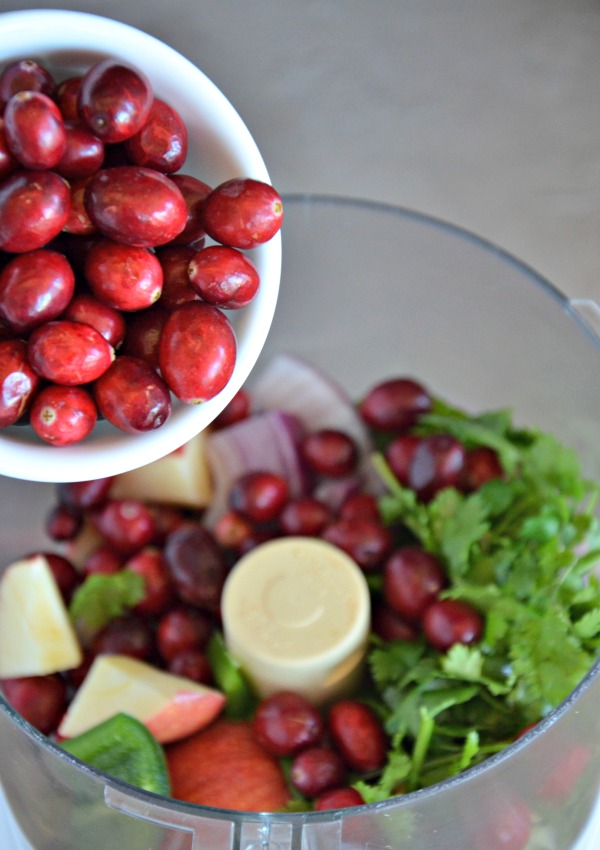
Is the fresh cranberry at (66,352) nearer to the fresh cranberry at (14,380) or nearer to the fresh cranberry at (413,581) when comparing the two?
the fresh cranberry at (14,380)

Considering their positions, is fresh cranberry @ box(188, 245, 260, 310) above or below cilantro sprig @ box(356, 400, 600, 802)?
above

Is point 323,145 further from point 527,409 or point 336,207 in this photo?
point 527,409

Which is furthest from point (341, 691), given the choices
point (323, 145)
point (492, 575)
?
point (323, 145)

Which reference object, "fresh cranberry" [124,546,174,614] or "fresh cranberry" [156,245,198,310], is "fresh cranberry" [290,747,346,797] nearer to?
"fresh cranberry" [124,546,174,614]

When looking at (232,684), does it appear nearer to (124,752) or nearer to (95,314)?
(124,752)

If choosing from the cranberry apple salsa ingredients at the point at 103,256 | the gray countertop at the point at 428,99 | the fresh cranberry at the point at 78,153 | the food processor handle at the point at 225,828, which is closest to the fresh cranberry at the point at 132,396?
the cranberry apple salsa ingredients at the point at 103,256

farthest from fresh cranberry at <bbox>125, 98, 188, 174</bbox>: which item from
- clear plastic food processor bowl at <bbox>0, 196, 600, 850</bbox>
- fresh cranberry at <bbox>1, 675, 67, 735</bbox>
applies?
fresh cranberry at <bbox>1, 675, 67, 735</bbox>
